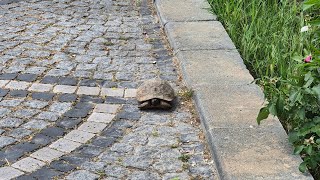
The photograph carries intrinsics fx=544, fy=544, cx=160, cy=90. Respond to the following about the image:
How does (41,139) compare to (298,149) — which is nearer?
(298,149)

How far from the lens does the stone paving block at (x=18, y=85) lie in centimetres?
433

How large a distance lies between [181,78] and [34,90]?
3.95 feet

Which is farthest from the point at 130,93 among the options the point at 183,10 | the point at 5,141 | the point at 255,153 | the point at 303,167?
the point at 183,10

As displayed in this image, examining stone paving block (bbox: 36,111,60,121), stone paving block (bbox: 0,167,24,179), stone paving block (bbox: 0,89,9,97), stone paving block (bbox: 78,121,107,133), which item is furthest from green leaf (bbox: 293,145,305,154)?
stone paving block (bbox: 0,89,9,97)

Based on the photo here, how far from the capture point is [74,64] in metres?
4.79

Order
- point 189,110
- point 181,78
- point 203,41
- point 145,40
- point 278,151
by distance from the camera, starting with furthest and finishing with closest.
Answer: point 145,40 → point 203,41 → point 181,78 → point 189,110 → point 278,151

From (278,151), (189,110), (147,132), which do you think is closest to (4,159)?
(147,132)

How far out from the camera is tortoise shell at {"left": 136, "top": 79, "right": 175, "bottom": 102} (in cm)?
393

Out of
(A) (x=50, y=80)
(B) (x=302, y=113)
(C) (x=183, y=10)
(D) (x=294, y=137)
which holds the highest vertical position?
(B) (x=302, y=113)

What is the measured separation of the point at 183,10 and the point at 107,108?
2191 millimetres

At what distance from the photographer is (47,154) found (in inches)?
136

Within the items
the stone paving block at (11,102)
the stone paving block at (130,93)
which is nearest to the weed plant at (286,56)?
the stone paving block at (130,93)

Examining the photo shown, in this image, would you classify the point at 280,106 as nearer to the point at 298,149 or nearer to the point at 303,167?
the point at 298,149

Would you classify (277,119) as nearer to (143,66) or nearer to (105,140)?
(105,140)
